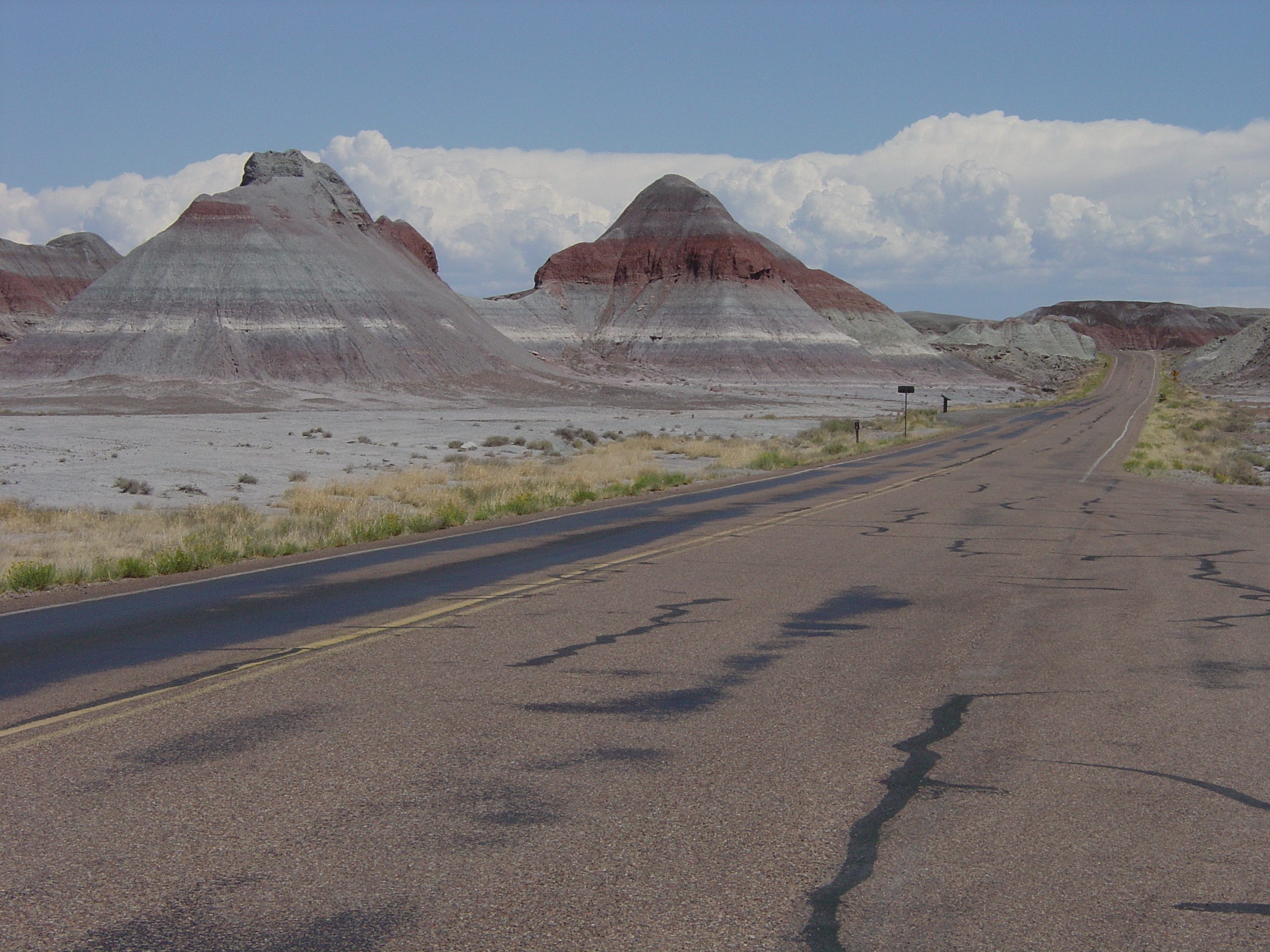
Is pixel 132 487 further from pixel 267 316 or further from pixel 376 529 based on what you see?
pixel 267 316

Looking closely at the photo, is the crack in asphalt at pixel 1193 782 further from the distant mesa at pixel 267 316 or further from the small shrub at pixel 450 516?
the distant mesa at pixel 267 316

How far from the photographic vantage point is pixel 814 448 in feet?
136

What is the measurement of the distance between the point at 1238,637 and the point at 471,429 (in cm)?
4667

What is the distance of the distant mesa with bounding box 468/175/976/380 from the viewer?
4850 inches

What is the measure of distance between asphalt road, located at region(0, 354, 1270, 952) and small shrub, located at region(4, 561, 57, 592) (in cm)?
143

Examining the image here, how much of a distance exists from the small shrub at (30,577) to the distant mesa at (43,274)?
141 metres

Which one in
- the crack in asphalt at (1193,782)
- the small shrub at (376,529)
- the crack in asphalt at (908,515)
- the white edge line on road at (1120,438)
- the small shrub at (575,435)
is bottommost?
the white edge line on road at (1120,438)

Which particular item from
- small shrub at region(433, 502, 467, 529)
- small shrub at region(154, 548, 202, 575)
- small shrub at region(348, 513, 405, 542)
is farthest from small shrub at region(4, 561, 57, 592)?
small shrub at region(433, 502, 467, 529)

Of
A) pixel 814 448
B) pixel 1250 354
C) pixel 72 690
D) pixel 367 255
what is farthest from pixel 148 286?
pixel 1250 354

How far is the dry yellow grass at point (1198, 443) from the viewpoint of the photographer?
30125 millimetres

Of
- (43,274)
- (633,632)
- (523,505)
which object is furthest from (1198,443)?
(43,274)

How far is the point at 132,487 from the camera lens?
81.3 ft

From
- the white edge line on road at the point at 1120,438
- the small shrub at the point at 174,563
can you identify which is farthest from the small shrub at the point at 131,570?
the white edge line on road at the point at 1120,438

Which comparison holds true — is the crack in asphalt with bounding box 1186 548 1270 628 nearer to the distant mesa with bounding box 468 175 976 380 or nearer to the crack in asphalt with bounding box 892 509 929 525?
the crack in asphalt with bounding box 892 509 929 525
